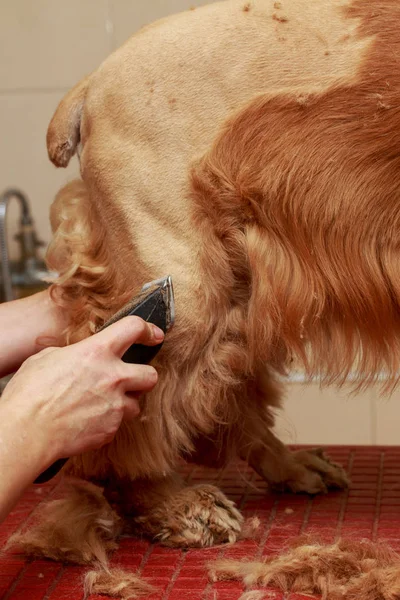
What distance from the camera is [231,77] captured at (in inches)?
39.9

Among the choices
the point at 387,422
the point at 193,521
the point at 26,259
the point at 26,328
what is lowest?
the point at 387,422

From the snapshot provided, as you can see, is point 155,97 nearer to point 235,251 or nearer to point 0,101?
point 235,251

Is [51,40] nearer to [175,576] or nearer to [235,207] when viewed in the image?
[235,207]

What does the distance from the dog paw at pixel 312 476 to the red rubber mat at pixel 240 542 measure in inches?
0.6

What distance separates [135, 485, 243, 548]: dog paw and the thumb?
213 millimetres

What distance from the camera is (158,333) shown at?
100 centimetres

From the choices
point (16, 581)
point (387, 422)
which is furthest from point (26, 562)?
point (387, 422)

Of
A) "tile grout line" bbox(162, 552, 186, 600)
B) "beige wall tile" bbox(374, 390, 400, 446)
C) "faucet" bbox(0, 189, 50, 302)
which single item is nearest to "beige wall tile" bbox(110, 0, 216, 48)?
"faucet" bbox(0, 189, 50, 302)

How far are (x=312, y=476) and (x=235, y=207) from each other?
0.41 meters

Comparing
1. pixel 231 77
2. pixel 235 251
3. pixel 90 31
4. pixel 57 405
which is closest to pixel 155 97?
pixel 231 77

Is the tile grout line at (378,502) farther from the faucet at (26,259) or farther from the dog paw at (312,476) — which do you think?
the faucet at (26,259)

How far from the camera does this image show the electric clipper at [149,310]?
998 millimetres

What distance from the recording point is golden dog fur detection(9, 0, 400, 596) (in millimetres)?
995

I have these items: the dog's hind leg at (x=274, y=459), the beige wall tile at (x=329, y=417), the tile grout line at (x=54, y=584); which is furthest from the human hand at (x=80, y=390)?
the beige wall tile at (x=329, y=417)
